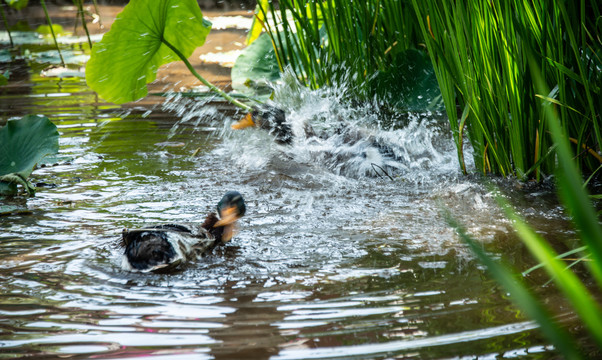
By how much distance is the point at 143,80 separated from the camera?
3357 mm

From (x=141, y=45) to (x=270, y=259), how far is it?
5.82ft

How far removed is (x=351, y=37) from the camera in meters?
3.46

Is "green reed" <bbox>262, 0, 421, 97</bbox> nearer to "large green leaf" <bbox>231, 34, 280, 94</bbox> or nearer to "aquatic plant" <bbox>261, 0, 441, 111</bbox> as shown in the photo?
"aquatic plant" <bbox>261, 0, 441, 111</bbox>

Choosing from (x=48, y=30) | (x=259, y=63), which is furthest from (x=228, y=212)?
(x=48, y=30)

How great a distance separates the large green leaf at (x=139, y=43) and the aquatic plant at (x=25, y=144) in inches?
18.3

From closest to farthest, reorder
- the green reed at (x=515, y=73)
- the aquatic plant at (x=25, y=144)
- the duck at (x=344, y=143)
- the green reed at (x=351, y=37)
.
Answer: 1. the green reed at (x=515, y=73)
2. the aquatic plant at (x=25, y=144)
3. the duck at (x=344, y=143)
4. the green reed at (x=351, y=37)

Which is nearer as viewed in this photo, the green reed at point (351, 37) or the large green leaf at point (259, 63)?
the green reed at point (351, 37)

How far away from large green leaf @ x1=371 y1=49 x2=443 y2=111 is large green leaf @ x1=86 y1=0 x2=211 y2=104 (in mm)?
1077

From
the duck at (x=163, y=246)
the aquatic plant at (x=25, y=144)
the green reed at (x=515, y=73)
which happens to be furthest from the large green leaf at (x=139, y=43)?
the duck at (x=163, y=246)

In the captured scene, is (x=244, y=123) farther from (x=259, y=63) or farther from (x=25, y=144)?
(x=259, y=63)

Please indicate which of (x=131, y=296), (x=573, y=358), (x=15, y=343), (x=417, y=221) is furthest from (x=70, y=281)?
(x=573, y=358)

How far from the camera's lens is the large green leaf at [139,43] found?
3.04m

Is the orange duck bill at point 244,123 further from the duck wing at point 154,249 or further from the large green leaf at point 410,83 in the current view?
the duck wing at point 154,249

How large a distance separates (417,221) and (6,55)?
5080 mm
